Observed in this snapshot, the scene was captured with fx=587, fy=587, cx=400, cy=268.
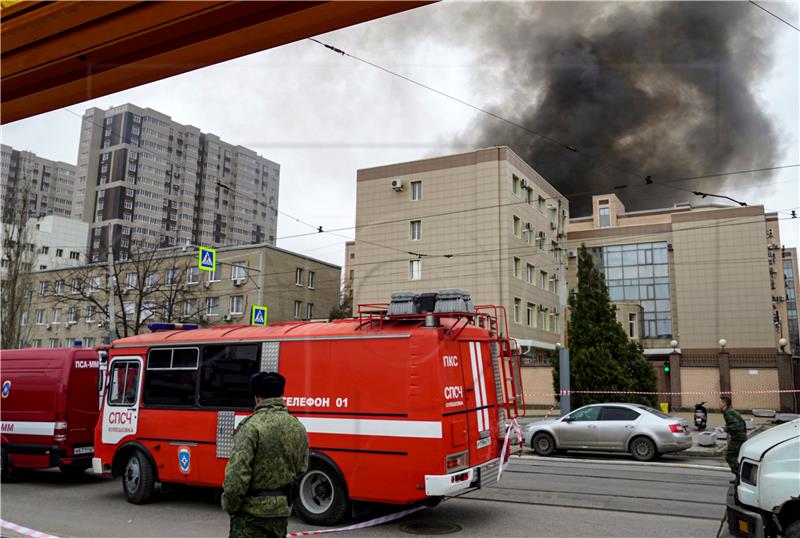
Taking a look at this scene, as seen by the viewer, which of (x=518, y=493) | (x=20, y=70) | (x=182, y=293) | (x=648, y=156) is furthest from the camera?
(x=182, y=293)

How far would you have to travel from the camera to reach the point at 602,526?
25.4 ft

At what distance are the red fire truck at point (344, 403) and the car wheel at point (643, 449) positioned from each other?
7.54m

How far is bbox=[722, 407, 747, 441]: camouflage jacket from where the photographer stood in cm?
1031

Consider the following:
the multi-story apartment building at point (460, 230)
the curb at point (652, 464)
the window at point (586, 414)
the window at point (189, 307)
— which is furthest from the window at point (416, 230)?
the curb at point (652, 464)

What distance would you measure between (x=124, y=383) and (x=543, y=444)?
11.2 meters

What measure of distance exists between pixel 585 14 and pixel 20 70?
10.0 ft

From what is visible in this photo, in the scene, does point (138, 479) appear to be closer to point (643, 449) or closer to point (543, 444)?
point (543, 444)

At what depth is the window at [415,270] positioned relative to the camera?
37500 millimetres

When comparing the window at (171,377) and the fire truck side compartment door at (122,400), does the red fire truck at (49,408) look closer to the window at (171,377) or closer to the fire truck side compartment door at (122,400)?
the fire truck side compartment door at (122,400)

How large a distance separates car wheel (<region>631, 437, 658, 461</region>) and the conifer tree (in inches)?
315

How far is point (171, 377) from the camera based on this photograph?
9.90 metres

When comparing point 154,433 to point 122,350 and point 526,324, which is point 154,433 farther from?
point 526,324

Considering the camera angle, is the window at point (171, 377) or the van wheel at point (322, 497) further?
the window at point (171, 377)

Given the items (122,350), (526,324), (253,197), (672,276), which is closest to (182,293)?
(122,350)
